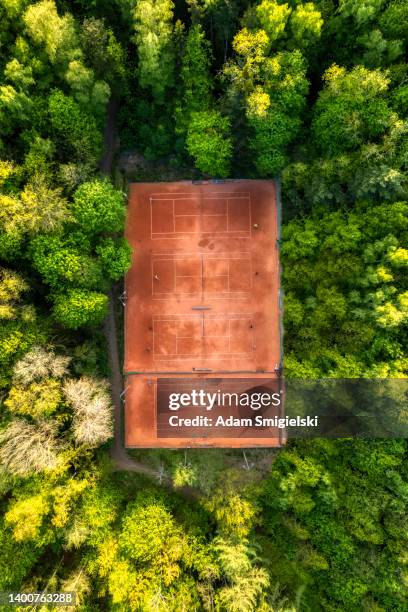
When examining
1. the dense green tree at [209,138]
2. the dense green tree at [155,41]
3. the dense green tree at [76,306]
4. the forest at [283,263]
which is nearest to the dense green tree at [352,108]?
the forest at [283,263]

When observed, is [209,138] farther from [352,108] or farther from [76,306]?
[76,306]

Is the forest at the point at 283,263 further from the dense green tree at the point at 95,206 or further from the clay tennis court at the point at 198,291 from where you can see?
the clay tennis court at the point at 198,291

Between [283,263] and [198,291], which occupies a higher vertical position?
[283,263]

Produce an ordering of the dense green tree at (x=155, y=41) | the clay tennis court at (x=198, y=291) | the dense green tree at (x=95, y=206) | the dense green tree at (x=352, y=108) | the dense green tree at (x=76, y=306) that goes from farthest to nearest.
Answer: the clay tennis court at (x=198, y=291) < the dense green tree at (x=76, y=306) < the dense green tree at (x=95, y=206) < the dense green tree at (x=352, y=108) < the dense green tree at (x=155, y=41)

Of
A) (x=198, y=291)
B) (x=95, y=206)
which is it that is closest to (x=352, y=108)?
(x=198, y=291)

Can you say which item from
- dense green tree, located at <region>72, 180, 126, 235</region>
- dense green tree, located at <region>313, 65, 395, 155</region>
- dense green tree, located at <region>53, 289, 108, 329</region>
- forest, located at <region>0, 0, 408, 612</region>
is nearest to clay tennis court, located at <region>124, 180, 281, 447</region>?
forest, located at <region>0, 0, 408, 612</region>

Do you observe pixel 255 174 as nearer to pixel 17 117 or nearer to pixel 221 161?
pixel 221 161

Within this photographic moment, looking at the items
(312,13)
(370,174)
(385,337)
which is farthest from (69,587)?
(312,13)
